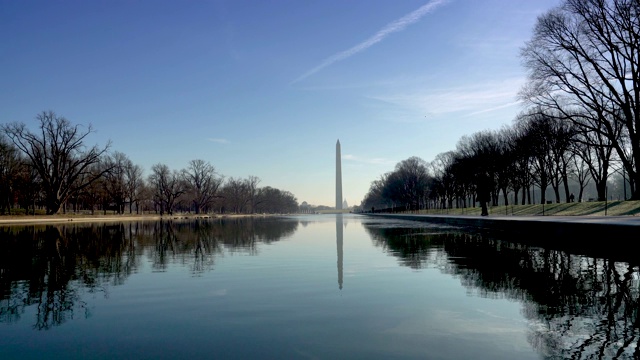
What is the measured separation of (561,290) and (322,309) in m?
5.43

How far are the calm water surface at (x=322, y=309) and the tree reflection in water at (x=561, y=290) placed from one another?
0.04m

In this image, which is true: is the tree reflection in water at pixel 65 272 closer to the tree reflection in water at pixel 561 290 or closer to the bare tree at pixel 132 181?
the tree reflection in water at pixel 561 290

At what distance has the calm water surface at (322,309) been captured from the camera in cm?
631

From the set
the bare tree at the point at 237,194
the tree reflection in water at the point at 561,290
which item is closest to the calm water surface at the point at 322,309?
the tree reflection in water at the point at 561,290

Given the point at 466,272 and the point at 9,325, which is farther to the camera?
the point at 466,272

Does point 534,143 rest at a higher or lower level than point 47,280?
higher

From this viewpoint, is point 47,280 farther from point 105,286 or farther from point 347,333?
point 347,333

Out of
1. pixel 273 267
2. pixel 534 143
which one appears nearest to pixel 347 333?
pixel 273 267

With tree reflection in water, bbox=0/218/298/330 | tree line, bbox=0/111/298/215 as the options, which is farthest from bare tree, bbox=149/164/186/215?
tree reflection in water, bbox=0/218/298/330

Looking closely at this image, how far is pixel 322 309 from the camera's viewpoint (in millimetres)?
8680

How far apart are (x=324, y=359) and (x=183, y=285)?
6667 millimetres

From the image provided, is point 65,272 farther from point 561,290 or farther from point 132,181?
point 132,181

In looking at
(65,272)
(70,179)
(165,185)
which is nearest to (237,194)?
(165,185)

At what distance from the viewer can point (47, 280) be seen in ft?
39.4
